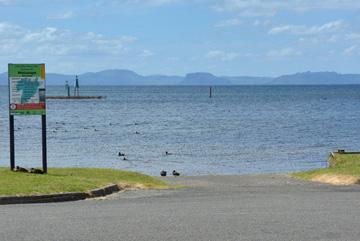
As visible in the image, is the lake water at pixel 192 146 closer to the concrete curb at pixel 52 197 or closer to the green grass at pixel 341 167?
the green grass at pixel 341 167

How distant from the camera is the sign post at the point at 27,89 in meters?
20.0

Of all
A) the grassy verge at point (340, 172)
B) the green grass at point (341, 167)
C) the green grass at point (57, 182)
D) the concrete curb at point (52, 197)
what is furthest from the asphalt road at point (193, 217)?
the green grass at point (341, 167)

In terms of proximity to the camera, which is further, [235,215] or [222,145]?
[222,145]

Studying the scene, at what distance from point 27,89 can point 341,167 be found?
10.1m

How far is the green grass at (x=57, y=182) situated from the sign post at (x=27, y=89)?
5.70 ft

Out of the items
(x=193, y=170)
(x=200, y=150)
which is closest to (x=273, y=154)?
(x=200, y=150)

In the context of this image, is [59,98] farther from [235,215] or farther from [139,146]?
[235,215]

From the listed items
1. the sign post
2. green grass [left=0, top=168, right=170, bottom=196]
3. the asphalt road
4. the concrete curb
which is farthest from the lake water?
the asphalt road

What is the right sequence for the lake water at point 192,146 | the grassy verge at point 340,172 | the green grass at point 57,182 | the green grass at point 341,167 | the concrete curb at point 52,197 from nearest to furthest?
the concrete curb at point 52,197 < the green grass at point 57,182 < the grassy verge at point 340,172 < the green grass at point 341,167 < the lake water at point 192,146

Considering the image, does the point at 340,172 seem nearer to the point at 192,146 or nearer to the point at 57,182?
the point at 57,182

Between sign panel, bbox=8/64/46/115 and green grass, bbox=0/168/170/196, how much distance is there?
175 cm

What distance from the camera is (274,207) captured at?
13578 mm

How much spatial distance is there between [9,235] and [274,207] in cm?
518

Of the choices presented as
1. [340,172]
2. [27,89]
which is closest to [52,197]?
[27,89]
